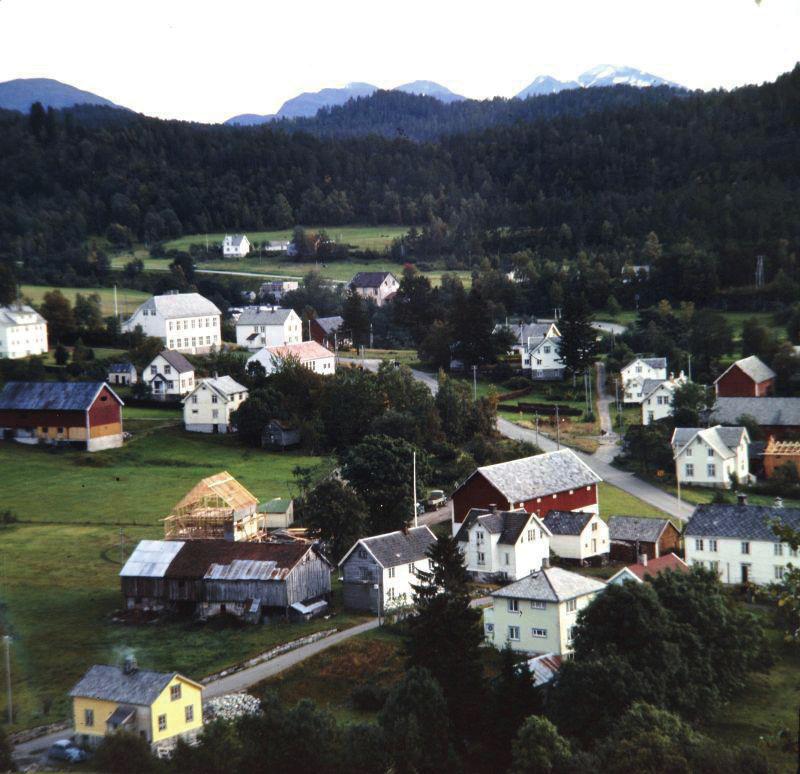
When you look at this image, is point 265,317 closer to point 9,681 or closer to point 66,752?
point 9,681

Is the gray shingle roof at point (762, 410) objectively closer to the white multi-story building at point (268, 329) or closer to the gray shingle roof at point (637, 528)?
the gray shingle roof at point (637, 528)

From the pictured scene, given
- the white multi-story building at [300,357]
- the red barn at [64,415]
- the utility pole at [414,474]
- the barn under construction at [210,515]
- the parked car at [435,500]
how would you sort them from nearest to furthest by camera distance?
1. the barn under construction at [210,515]
2. the utility pole at [414,474]
3. the parked car at [435,500]
4. the red barn at [64,415]
5. the white multi-story building at [300,357]

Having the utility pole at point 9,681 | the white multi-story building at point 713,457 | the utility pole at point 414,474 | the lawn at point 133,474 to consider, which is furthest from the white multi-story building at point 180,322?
the utility pole at point 9,681

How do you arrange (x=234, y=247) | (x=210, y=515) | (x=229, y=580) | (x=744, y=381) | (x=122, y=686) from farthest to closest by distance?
(x=234, y=247)
(x=744, y=381)
(x=210, y=515)
(x=229, y=580)
(x=122, y=686)

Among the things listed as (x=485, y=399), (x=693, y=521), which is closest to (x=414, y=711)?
(x=693, y=521)

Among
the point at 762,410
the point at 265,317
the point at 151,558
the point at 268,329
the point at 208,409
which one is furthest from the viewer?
the point at 265,317

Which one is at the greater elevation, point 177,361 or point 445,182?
point 445,182

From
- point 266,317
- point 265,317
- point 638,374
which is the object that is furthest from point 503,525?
point 265,317
